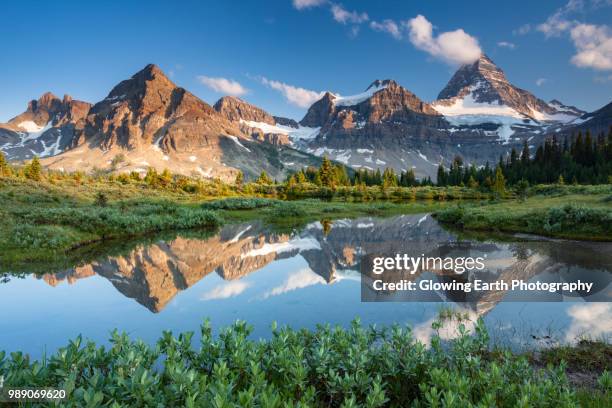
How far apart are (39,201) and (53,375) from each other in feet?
138

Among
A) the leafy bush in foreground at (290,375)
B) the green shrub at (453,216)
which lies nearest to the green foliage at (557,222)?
the green shrub at (453,216)

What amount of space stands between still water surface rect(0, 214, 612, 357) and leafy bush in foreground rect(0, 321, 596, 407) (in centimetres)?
318

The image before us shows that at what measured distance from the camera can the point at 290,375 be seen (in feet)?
16.7

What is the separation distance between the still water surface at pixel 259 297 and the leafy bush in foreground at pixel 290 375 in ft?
10.4

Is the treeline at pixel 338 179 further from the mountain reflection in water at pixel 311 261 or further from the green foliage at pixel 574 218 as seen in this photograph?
the mountain reflection in water at pixel 311 261

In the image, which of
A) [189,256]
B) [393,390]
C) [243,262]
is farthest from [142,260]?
[393,390]

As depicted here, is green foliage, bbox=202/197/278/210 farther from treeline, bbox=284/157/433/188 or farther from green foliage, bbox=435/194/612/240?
treeline, bbox=284/157/433/188

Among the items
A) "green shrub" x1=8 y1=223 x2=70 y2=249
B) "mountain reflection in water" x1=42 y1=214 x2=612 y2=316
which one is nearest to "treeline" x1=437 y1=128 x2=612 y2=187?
"mountain reflection in water" x1=42 y1=214 x2=612 y2=316

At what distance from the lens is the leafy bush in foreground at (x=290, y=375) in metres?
4.08

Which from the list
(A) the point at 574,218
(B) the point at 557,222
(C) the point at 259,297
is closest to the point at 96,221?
(C) the point at 259,297

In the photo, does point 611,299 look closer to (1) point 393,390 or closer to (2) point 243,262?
(1) point 393,390

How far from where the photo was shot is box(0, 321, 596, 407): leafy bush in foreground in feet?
13.4

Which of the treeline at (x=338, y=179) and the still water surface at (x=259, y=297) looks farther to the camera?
the treeline at (x=338, y=179)

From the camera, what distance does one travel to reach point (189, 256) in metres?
19.3
